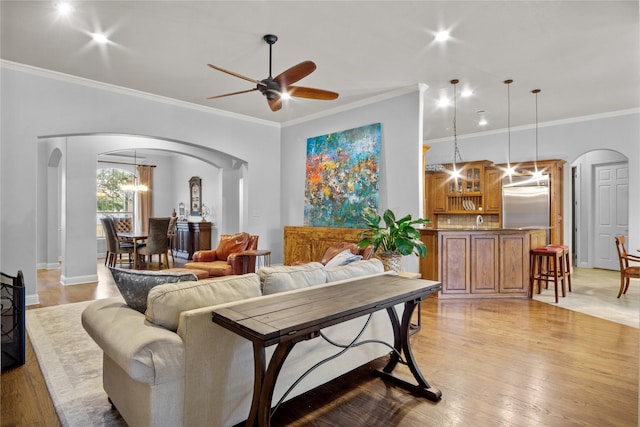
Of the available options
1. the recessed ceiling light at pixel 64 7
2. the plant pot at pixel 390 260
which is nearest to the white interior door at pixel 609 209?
the plant pot at pixel 390 260

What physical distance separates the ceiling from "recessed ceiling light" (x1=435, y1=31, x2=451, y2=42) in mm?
61

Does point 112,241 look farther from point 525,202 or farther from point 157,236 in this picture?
point 525,202

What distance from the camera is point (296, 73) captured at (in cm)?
330

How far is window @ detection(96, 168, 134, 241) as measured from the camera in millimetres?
9594

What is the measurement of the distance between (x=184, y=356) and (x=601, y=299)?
5.51 metres

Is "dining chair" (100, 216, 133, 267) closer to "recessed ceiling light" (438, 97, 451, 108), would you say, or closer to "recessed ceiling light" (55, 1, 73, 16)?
"recessed ceiling light" (55, 1, 73, 16)

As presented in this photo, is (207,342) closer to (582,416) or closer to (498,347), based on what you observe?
(582,416)

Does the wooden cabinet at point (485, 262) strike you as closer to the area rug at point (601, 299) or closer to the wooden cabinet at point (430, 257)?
the wooden cabinet at point (430, 257)

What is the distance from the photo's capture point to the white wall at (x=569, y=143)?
6.07 m

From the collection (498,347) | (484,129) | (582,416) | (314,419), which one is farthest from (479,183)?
(314,419)

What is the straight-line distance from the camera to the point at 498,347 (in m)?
3.21

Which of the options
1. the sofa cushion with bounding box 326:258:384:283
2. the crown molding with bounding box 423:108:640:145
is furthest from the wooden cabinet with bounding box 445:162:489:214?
the sofa cushion with bounding box 326:258:384:283

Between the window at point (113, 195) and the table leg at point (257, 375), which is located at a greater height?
the window at point (113, 195)

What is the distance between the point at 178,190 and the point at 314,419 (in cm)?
957
